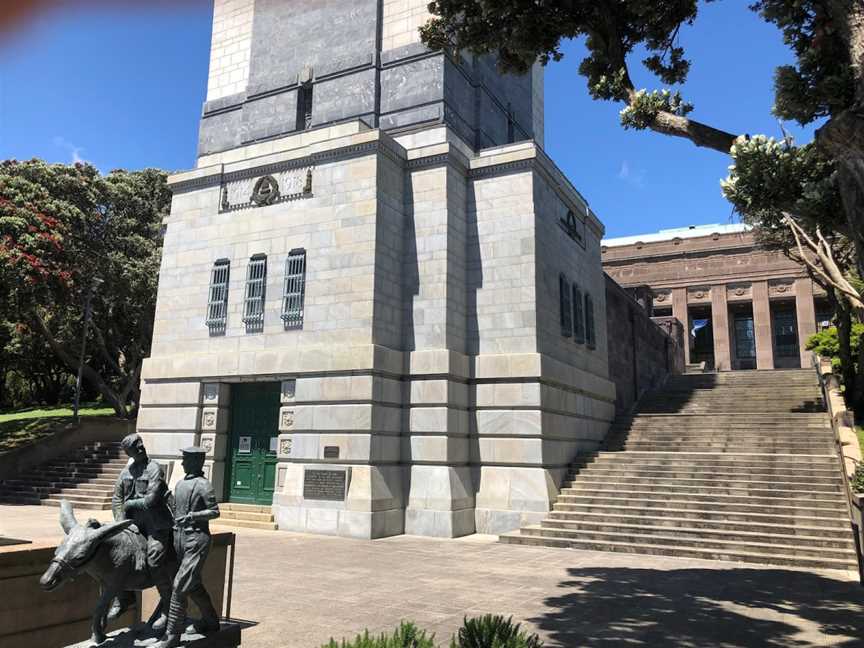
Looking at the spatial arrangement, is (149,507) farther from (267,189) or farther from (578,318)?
(578,318)

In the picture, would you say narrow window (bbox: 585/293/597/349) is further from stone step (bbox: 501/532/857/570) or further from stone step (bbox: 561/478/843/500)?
stone step (bbox: 501/532/857/570)

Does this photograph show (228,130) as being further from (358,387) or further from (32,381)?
(32,381)

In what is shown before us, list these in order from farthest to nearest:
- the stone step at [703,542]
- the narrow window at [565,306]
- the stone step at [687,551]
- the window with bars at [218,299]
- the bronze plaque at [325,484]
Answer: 1. the narrow window at [565,306]
2. the window with bars at [218,299]
3. the bronze plaque at [325,484]
4. the stone step at [703,542]
5. the stone step at [687,551]

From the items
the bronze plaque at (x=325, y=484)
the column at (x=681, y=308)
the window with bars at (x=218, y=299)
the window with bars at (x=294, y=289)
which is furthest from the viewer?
the column at (x=681, y=308)

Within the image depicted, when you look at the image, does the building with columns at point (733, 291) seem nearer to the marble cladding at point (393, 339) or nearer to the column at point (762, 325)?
the column at point (762, 325)

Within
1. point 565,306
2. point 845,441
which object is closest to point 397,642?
point 845,441

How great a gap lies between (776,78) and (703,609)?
7113 millimetres

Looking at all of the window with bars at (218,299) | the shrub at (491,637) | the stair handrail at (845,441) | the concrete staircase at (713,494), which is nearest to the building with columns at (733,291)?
the stair handrail at (845,441)

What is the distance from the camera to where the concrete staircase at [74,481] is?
2155cm

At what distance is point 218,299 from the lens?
19.7m

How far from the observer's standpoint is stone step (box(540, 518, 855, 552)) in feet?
43.6

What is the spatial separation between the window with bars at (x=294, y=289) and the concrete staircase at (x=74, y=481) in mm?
8706

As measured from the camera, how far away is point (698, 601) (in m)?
9.69

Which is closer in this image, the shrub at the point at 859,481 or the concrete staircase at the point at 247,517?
the shrub at the point at 859,481
